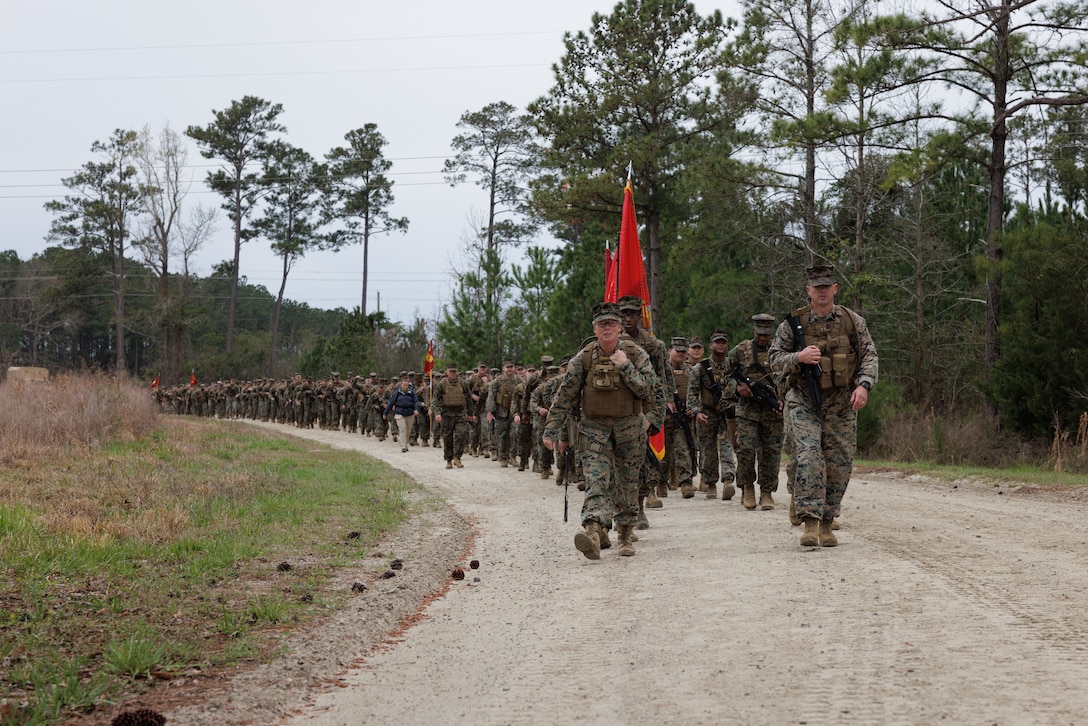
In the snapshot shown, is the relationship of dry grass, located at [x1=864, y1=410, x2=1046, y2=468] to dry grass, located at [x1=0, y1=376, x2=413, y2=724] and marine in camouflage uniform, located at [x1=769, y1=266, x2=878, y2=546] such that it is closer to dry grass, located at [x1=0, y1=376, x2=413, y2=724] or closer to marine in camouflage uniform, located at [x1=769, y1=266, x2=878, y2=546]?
dry grass, located at [x1=0, y1=376, x2=413, y2=724]

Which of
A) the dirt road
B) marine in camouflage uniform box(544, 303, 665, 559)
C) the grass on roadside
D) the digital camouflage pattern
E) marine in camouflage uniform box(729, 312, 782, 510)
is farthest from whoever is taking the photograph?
marine in camouflage uniform box(729, 312, 782, 510)

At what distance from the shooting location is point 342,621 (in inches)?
263

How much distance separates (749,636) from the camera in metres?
5.77

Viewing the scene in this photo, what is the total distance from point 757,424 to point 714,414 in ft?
3.98

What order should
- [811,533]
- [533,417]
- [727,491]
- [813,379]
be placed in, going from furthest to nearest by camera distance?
[533,417]
[727,491]
[813,379]
[811,533]

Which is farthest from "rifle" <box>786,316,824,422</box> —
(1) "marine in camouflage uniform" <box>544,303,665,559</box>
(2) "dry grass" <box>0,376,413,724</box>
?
(2) "dry grass" <box>0,376,413,724</box>

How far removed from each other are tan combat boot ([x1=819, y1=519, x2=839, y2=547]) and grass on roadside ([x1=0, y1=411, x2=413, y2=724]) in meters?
4.00

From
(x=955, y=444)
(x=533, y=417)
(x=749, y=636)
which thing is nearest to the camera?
(x=749, y=636)

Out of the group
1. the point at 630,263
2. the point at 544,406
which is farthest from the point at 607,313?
the point at 544,406

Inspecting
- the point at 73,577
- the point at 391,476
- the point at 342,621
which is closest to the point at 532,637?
the point at 342,621

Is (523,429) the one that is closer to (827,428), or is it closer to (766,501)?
(766,501)

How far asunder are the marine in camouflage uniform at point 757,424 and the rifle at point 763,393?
2 centimetres

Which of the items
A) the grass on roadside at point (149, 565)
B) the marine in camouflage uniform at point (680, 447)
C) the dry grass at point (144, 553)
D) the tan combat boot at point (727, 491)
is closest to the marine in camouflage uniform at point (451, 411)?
the dry grass at point (144, 553)

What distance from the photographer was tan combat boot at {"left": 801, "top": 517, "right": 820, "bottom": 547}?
28.4 ft
